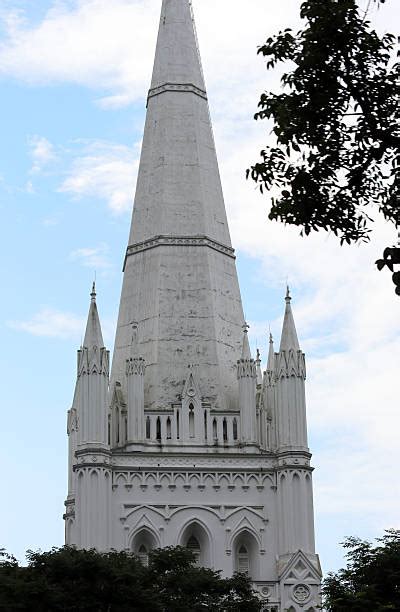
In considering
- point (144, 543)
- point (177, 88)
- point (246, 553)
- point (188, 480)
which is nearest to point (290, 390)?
point (188, 480)

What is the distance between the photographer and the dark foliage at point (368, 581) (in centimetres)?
5153

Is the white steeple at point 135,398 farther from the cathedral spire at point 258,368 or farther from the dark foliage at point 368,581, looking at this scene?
the dark foliage at point 368,581

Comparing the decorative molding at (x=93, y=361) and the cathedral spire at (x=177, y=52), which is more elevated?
the cathedral spire at (x=177, y=52)

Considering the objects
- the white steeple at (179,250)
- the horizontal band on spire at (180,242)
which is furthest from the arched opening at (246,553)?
the horizontal band on spire at (180,242)

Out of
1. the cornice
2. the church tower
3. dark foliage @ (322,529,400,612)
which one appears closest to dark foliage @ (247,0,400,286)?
dark foliage @ (322,529,400,612)

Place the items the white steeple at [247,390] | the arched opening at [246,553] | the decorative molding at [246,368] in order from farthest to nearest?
1. the decorative molding at [246,368]
2. the white steeple at [247,390]
3. the arched opening at [246,553]

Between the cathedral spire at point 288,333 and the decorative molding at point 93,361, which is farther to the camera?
the cathedral spire at point 288,333

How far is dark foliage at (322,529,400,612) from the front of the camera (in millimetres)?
51531

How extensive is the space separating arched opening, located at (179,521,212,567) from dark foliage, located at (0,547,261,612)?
857cm

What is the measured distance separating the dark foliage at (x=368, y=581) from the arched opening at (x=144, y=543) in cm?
1252

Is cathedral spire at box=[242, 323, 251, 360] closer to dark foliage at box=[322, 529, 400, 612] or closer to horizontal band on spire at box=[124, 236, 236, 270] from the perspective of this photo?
horizontal band on spire at box=[124, 236, 236, 270]

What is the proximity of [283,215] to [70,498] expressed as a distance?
179ft

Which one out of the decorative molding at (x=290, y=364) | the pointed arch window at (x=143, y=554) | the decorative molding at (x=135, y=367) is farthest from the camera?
the decorative molding at (x=290, y=364)

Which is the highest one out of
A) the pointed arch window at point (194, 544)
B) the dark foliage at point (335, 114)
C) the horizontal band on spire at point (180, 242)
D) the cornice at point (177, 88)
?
the cornice at point (177, 88)
